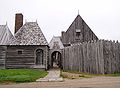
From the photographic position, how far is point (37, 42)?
18594 millimetres

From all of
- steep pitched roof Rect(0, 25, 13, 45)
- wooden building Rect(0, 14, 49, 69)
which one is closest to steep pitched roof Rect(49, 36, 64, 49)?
wooden building Rect(0, 14, 49, 69)

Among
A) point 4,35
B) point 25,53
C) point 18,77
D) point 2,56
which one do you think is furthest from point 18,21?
point 18,77

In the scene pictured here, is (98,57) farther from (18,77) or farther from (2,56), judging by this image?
(2,56)

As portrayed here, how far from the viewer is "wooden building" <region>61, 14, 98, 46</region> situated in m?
23.8

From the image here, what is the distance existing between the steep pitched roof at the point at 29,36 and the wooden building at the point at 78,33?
571 cm

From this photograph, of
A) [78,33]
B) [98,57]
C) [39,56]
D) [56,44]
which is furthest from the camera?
[56,44]

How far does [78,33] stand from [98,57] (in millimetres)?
11815

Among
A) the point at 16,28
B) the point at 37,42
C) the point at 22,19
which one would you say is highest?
the point at 22,19

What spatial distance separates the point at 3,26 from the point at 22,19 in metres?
3.06

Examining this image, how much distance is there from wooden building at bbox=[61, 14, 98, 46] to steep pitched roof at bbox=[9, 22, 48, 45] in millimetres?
5711

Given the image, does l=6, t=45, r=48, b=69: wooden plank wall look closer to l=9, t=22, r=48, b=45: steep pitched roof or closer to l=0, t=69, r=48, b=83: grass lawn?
l=9, t=22, r=48, b=45: steep pitched roof

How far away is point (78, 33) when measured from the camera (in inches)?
949

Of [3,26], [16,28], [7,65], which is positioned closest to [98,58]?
[7,65]

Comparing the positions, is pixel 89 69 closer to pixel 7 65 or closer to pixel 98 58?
pixel 98 58
